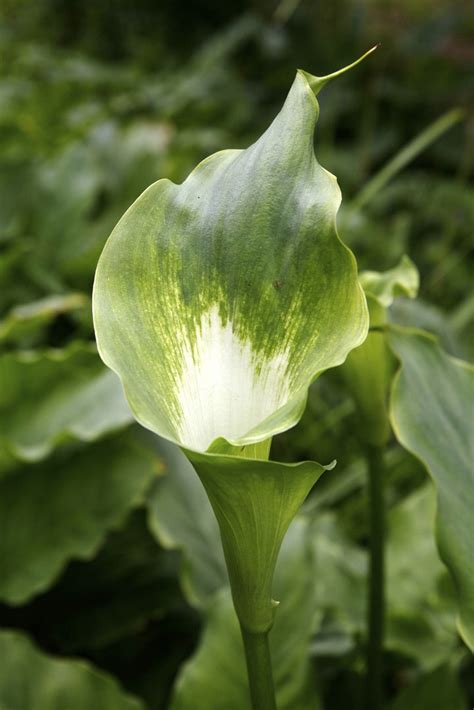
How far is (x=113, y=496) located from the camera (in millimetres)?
787

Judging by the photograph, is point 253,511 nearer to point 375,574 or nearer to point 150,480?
point 375,574

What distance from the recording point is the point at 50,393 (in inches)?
33.8

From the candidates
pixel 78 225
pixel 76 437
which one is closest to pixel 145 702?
pixel 76 437

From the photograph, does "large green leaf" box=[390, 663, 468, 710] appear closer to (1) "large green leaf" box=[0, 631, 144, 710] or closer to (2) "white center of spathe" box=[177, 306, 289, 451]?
(1) "large green leaf" box=[0, 631, 144, 710]

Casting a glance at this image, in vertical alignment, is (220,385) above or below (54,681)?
above

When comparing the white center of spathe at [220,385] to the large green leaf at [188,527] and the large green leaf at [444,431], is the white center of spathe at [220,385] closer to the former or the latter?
the large green leaf at [444,431]

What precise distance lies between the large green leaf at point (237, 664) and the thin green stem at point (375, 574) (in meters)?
0.05

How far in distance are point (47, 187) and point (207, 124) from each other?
2.76 feet

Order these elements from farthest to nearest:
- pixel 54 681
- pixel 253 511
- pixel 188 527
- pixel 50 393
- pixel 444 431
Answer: pixel 50 393, pixel 188 527, pixel 54 681, pixel 444 431, pixel 253 511

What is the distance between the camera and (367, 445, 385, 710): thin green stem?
53 cm

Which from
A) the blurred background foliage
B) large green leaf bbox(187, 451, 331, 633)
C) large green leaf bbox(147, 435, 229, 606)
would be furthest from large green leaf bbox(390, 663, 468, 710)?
large green leaf bbox(187, 451, 331, 633)

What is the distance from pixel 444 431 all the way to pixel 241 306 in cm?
18

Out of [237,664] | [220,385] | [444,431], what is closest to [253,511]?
[220,385]

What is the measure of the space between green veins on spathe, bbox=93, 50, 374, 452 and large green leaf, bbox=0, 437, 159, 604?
413mm
